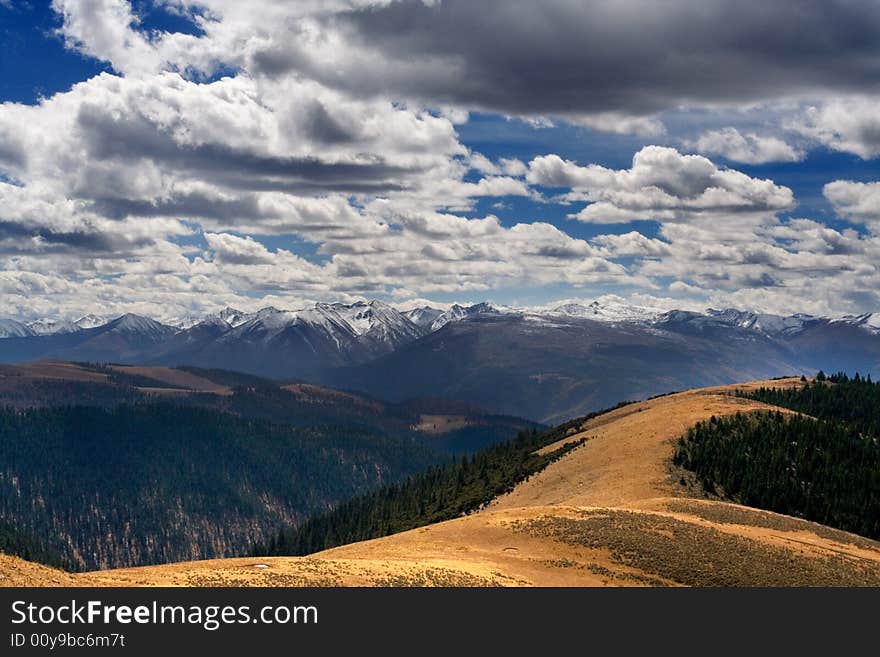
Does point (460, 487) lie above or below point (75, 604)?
below

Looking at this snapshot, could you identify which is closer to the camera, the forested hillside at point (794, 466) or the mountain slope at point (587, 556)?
the mountain slope at point (587, 556)

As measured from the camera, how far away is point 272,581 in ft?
174

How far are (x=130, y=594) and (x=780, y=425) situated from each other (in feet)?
465

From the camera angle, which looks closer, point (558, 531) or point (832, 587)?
point (832, 587)

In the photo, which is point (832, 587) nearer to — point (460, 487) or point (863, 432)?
point (863, 432)

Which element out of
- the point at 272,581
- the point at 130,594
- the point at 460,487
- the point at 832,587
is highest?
the point at 130,594

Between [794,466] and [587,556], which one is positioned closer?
[587,556]

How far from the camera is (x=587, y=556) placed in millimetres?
72625

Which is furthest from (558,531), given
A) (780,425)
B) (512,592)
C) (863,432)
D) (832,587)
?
(863,432)

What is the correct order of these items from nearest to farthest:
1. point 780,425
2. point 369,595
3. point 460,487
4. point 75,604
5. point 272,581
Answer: point 75,604
point 369,595
point 272,581
point 780,425
point 460,487

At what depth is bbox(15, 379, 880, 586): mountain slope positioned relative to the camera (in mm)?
56784

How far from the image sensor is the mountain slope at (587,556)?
5678 centimetres

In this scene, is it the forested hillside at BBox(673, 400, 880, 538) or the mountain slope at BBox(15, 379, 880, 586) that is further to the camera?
the forested hillside at BBox(673, 400, 880, 538)

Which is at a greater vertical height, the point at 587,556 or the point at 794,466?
the point at 587,556
